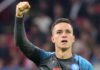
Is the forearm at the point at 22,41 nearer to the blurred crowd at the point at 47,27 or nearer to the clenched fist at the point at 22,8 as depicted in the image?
the clenched fist at the point at 22,8

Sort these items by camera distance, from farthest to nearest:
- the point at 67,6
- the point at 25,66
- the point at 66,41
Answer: the point at 67,6 → the point at 25,66 → the point at 66,41

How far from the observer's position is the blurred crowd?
975 cm

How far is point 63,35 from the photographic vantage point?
598cm

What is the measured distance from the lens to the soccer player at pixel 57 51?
19.5 ft

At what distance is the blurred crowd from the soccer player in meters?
3.30

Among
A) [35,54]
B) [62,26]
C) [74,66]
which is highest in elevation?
[62,26]

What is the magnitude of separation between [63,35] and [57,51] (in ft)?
0.75

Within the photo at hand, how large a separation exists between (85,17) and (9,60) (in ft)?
6.71

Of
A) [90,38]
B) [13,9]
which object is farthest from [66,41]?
[13,9]

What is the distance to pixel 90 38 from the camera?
10328mm

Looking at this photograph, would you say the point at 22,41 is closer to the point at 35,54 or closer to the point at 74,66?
the point at 35,54

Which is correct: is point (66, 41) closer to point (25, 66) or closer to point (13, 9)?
point (25, 66)

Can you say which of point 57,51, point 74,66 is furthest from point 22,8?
point 74,66

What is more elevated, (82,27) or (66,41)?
(66,41)
